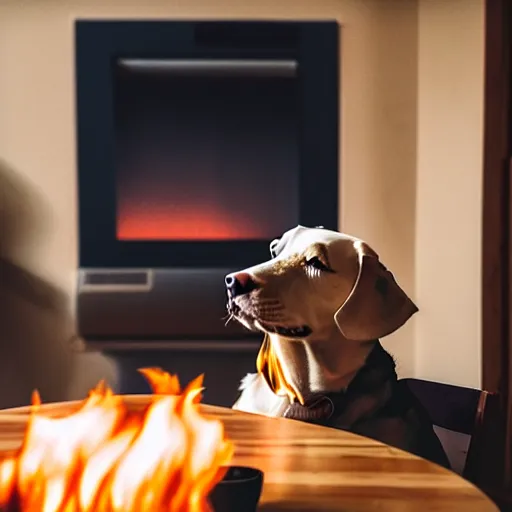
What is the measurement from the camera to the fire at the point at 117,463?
52 centimetres

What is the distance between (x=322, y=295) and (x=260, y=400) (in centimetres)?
21

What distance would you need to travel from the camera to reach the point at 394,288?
125 centimetres

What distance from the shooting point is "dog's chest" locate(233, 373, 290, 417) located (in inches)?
45.2

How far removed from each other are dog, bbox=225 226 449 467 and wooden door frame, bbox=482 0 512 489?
857 mm

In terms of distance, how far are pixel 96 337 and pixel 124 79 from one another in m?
0.83

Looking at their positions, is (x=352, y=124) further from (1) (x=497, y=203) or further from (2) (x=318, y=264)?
(2) (x=318, y=264)

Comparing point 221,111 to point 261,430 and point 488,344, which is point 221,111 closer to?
point 488,344

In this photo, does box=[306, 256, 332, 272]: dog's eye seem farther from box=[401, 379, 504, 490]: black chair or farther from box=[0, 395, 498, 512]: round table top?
box=[0, 395, 498, 512]: round table top

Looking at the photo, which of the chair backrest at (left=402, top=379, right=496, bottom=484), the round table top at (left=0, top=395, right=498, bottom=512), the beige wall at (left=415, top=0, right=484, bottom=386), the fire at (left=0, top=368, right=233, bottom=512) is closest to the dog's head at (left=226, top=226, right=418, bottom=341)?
the chair backrest at (left=402, top=379, right=496, bottom=484)

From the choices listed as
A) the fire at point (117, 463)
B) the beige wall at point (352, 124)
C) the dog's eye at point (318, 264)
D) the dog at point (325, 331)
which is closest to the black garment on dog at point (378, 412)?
the dog at point (325, 331)

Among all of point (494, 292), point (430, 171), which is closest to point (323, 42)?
point (430, 171)

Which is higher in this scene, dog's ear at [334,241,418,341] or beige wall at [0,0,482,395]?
beige wall at [0,0,482,395]

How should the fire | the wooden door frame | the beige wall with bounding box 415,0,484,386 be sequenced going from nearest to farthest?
the fire < the wooden door frame < the beige wall with bounding box 415,0,484,386

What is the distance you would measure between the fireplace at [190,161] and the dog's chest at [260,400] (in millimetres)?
1148
